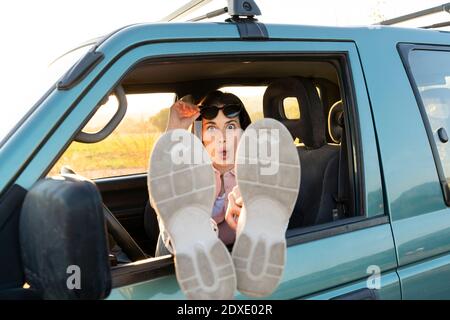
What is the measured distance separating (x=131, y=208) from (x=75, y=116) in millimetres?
2010

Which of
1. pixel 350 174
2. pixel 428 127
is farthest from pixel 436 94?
pixel 350 174

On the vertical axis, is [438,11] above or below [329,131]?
above

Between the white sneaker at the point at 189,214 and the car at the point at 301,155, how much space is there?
0.15 m

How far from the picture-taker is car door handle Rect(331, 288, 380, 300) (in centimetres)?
Answer: 182

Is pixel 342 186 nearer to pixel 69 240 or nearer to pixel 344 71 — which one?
pixel 344 71

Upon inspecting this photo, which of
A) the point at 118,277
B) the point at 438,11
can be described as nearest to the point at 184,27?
the point at 118,277

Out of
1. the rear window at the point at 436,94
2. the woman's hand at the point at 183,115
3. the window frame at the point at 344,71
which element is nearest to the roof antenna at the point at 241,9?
the window frame at the point at 344,71

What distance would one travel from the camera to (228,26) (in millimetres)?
1794

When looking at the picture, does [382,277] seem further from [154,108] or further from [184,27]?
[154,108]

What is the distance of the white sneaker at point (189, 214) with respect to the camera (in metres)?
1.39

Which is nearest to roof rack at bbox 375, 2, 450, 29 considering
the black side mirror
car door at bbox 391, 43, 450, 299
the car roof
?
the car roof

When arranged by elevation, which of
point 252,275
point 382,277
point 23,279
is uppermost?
point 23,279
